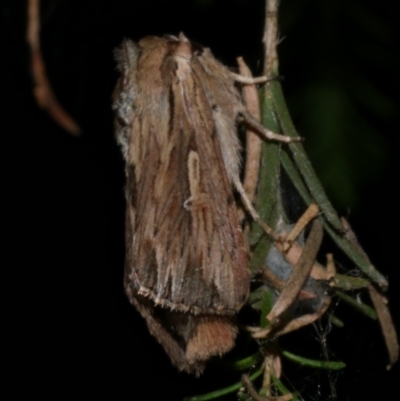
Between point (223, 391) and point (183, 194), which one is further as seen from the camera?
point (183, 194)

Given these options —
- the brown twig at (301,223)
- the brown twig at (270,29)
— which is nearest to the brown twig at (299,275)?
the brown twig at (301,223)

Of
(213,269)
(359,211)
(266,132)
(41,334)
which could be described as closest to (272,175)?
(266,132)

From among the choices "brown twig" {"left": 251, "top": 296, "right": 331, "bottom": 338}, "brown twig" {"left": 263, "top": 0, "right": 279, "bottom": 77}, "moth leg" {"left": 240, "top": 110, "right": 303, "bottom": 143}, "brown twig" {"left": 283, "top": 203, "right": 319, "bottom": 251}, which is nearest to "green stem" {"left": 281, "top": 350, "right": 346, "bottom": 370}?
"brown twig" {"left": 251, "top": 296, "right": 331, "bottom": 338}

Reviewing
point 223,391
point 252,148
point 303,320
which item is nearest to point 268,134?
point 252,148

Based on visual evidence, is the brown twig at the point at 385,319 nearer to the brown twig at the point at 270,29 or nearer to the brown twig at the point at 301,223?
the brown twig at the point at 301,223

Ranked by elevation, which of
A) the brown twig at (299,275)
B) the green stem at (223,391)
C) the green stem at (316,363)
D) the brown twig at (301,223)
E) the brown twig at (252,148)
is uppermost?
the brown twig at (252,148)

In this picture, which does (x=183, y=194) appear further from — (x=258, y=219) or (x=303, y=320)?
(x=303, y=320)

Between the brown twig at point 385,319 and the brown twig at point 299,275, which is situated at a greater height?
the brown twig at point 299,275

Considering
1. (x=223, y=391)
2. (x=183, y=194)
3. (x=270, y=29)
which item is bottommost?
(x=223, y=391)

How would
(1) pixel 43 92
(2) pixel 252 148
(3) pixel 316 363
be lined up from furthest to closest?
1. (2) pixel 252 148
2. (3) pixel 316 363
3. (1) pixel 43 92
